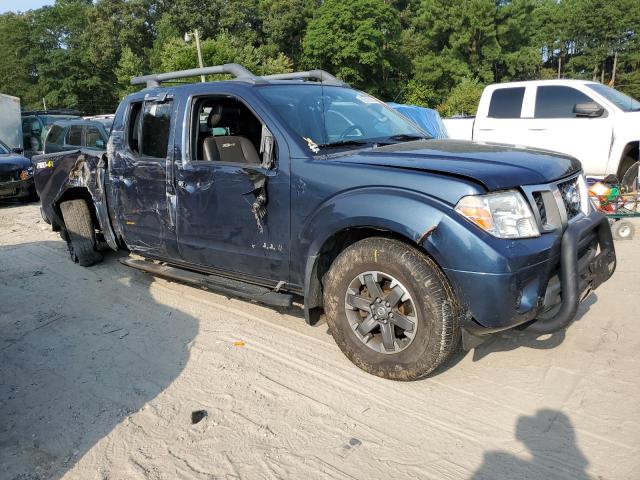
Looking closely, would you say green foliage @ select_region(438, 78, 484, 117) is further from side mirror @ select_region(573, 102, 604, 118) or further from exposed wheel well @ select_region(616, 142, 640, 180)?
side mirror @ select_region(573, 102, 604, 118)

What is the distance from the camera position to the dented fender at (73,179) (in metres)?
5.39

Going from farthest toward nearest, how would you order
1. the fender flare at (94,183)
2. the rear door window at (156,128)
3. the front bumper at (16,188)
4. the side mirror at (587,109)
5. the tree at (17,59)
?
the tree at (17,59) → the front bumper at (16,188) → the side mirror at (587,109) → the fender flare at (94,183) → the rear door window at (156,128)

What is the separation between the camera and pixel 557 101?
858cm

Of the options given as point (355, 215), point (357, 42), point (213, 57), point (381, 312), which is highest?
point (357, 42)

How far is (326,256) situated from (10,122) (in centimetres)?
1766

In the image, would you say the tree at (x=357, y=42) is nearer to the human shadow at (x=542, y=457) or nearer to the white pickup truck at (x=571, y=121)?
the white pickup truck at (x=571, y=121)

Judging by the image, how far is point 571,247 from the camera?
2883mm

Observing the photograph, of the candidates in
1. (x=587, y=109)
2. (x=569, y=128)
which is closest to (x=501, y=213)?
(x=587, y=109)

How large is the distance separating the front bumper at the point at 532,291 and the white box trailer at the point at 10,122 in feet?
60.4

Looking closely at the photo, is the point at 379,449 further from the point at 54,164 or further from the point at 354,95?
the point at 54,164

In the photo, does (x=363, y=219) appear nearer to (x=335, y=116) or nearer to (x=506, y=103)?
(x=335, y=116)

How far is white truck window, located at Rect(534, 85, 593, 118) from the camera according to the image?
8398 mm

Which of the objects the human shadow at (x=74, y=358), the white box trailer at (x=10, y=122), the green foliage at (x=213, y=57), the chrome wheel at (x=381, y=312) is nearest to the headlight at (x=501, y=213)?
the chrome wheel at (x=381, y=312)

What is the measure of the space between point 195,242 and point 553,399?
9.59 feet
